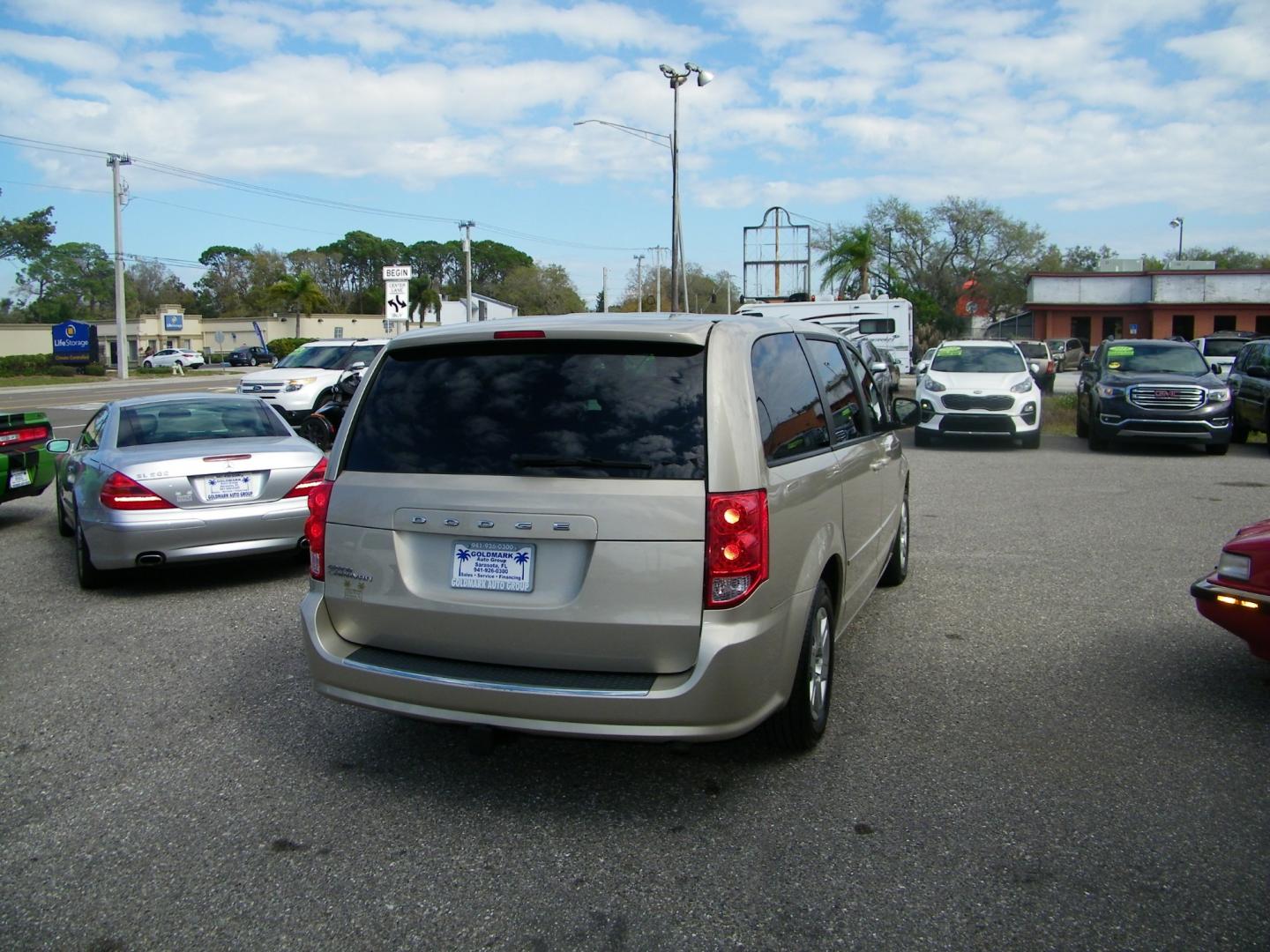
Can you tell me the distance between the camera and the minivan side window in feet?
13.1

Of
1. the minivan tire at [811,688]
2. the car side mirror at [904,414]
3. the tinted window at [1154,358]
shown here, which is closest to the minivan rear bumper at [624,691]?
the minivan tire at [811,688]

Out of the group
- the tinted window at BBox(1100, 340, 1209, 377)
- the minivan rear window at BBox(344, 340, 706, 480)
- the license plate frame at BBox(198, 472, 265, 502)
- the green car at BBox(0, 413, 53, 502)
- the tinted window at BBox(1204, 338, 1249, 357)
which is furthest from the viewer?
the tinted window at BBox(1204, 338, 1249, 357)

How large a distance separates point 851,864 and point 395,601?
1.85m

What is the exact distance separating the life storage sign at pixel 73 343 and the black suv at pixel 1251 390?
162 ft

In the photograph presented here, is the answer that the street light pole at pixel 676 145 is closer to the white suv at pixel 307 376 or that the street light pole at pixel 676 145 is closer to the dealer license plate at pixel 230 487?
the white suv at pixel 307 376

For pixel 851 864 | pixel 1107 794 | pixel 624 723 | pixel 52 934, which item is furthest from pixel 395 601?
pixel 1107 794

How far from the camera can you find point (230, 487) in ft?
24.0

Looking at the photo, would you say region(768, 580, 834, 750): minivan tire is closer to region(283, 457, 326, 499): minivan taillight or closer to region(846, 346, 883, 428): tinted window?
region(846, 346, 883, 428): tinted window

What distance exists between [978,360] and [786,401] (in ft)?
47.7

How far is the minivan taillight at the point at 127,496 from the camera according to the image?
704cm

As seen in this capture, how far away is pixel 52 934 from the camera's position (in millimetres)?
3154

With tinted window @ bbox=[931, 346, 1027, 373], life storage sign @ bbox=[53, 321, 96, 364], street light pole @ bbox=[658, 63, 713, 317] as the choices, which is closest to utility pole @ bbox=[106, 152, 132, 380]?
life storage sign @ bbox=[53, 321, 96, 364]

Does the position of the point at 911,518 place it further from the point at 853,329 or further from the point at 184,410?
the point at 853,329

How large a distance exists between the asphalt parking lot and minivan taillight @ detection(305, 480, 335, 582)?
845mm
